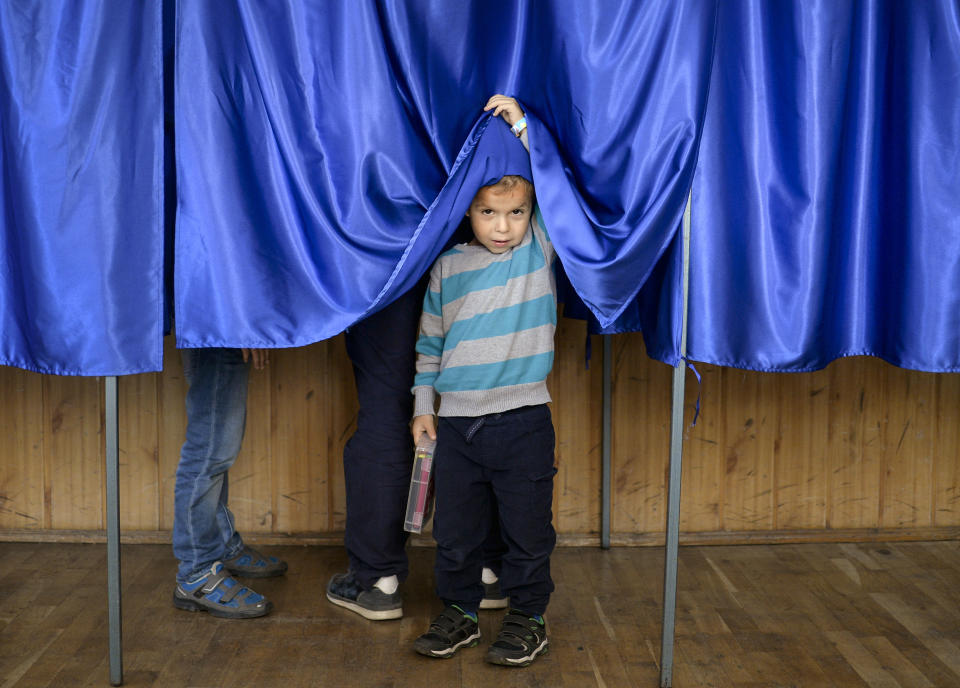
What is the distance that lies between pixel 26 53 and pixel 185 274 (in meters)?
0.55

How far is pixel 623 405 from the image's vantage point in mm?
2861

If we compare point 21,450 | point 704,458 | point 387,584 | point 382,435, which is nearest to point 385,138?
point 382,435

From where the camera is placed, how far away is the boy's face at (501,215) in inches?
82.2

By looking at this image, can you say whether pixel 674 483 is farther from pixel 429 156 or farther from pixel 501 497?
pixel 429 156

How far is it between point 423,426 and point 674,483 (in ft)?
1.97

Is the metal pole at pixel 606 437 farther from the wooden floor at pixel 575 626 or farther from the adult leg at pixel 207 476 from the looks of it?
the adult leg at pixel 207 476

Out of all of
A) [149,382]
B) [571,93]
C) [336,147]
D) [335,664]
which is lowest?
[335,664]

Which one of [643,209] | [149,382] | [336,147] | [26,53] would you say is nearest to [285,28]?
[336,147]

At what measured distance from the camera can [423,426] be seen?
2.26 m

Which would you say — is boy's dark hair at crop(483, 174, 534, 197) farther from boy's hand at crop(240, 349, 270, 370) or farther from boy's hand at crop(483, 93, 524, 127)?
boy's hand at crop(240, 349, 270, 370)

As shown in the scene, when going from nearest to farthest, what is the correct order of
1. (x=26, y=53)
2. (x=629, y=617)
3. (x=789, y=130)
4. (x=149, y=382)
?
(x=26, y=53) < (x=789, y=130) < (x=629, y=617) < (x=149, y=382)

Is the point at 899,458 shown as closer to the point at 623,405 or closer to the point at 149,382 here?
the point at 623,405

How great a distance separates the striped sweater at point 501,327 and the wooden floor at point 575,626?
60 centimetres

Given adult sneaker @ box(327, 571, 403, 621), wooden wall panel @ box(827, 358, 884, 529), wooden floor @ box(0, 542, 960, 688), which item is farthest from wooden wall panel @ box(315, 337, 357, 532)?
wooden wall panel @ box(827, 358, 884, 529)
